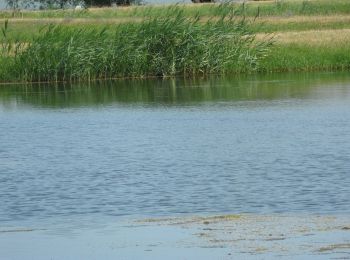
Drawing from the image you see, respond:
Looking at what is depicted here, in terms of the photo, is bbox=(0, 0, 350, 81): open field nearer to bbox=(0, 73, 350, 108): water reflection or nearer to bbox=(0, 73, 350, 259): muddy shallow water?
bbox=(0, 73, 350, 108): water reflection

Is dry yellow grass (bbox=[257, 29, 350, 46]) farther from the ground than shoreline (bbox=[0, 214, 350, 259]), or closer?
farther from the ground

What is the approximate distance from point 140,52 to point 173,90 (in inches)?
168

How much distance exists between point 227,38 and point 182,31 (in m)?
1.49

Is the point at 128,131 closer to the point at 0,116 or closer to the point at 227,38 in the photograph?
the point at 0,116

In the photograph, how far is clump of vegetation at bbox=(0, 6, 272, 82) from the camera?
128 ft

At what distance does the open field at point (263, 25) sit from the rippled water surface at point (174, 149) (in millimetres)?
4268

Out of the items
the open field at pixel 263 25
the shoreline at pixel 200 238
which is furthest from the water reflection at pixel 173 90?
the shoreline at pixel 200 238

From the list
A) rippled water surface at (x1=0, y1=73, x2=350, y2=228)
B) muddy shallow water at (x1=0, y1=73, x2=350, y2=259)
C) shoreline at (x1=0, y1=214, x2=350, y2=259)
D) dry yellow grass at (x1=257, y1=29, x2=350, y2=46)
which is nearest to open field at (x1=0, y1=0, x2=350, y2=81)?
dry yellow grass at (x1=257, y1=29, x2=350, y2=46)

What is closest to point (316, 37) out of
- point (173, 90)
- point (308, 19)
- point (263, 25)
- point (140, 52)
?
point (263, 25)

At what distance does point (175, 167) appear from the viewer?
19.7 metres

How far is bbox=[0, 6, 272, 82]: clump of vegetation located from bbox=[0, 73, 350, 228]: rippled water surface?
135cm

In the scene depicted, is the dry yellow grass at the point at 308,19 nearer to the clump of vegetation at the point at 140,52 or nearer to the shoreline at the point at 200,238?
the clump of vegetation at the point at 140,52

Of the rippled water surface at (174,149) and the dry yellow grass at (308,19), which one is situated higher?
the dry yellow grass at (308,19)

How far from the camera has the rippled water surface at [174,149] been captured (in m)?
16.0
